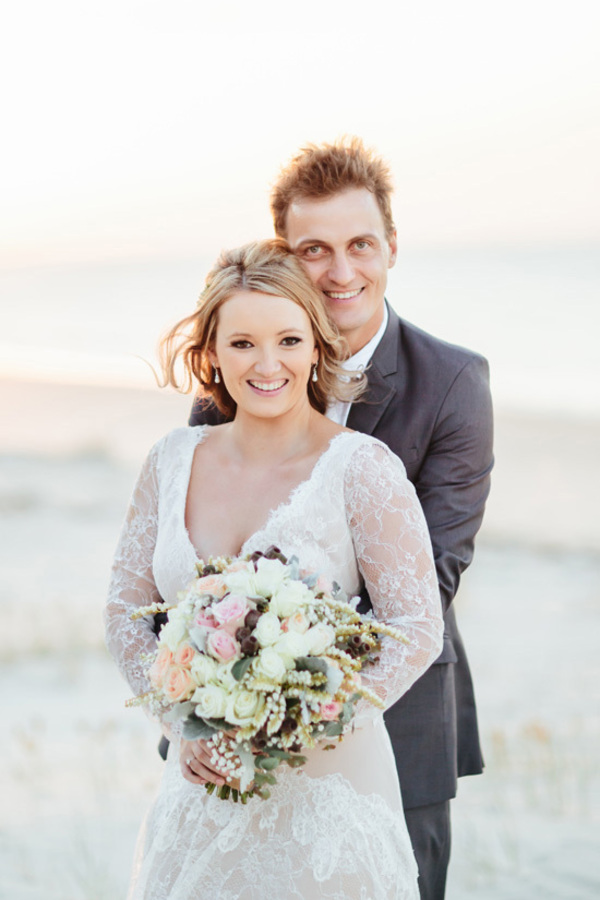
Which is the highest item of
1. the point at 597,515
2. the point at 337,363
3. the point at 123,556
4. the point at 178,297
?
the point at 337,363

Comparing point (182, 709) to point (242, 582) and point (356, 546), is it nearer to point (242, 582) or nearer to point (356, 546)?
point (242, 582)

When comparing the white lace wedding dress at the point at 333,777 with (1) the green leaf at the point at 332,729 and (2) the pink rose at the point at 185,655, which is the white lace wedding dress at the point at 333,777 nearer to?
(1) the green leaf at the point at 332,729

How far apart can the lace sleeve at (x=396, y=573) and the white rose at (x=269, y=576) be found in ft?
1.35

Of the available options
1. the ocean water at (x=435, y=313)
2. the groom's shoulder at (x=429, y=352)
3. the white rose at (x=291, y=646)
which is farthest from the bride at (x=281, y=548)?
the ocean water at (x=435, y=313)

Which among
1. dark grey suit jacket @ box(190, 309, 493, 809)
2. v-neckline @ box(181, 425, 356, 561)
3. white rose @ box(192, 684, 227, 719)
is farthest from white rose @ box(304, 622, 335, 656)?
dark grey suit jacket @ box(190, 309, 493, 809)

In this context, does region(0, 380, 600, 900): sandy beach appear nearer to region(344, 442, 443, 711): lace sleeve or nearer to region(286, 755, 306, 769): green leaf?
region(344, 442, 443, 711): lace sleeve

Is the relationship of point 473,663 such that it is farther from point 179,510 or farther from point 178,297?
point 178,297

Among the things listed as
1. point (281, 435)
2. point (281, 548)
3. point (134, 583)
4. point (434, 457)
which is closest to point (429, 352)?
point (434, 457)

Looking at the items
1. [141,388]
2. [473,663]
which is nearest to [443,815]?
[473,663]

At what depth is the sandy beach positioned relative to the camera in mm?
5742

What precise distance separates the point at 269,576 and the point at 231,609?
0.12m

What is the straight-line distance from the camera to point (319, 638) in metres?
2.34

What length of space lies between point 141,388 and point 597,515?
883cm

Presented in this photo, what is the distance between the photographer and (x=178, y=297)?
22766mm
